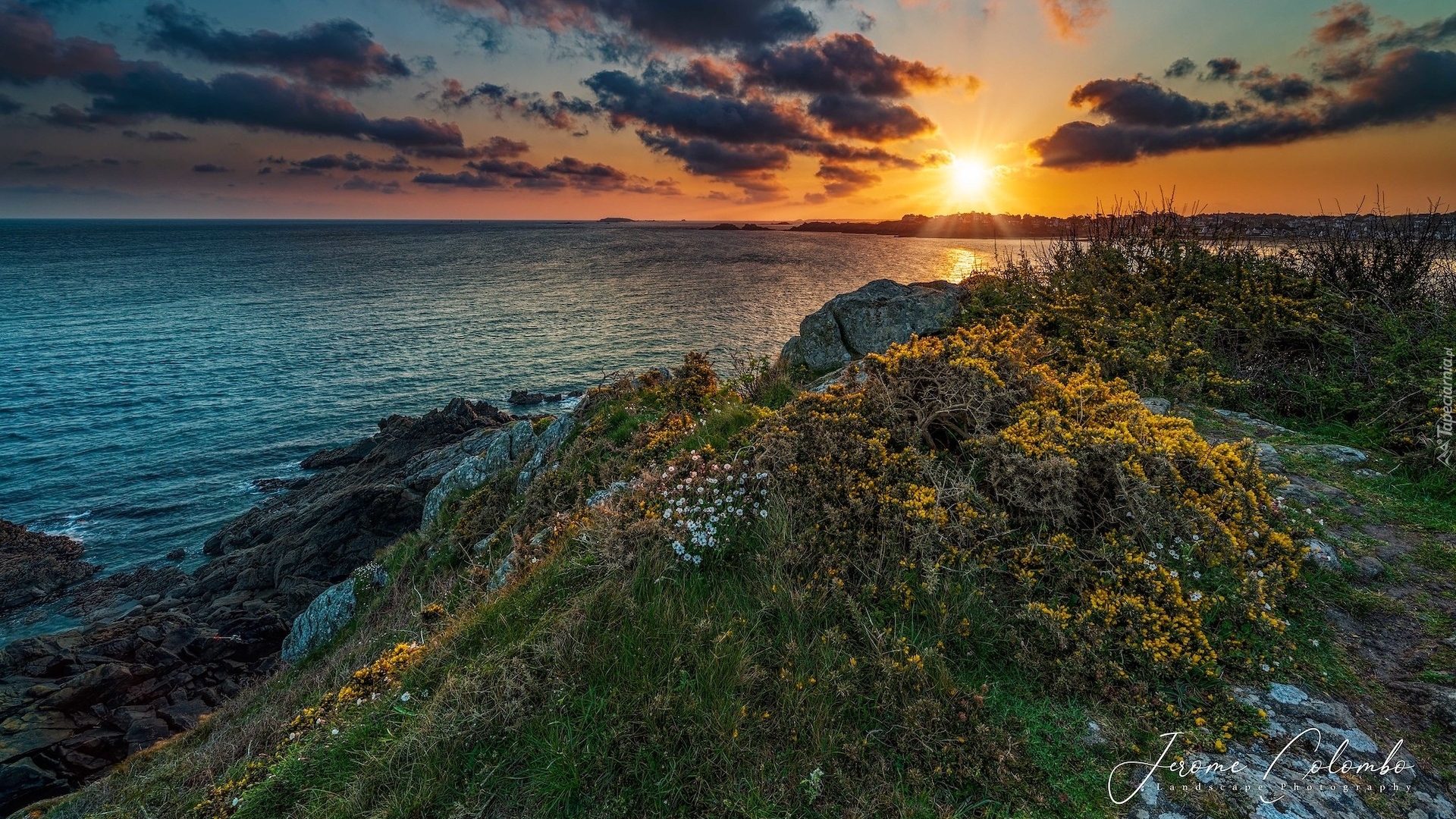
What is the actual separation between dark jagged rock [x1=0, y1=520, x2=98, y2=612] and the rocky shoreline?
0.05 meters

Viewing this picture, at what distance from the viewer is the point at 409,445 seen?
88.3ft

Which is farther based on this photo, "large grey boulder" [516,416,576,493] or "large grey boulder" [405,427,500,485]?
"large grey boulder" [405,427,500,485]

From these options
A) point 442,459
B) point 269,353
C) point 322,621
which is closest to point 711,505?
point 322,621

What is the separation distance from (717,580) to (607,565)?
956 millimetres

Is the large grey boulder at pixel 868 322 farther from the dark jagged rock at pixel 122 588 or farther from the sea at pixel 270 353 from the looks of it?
the dark jagged rock at pixel 122 588

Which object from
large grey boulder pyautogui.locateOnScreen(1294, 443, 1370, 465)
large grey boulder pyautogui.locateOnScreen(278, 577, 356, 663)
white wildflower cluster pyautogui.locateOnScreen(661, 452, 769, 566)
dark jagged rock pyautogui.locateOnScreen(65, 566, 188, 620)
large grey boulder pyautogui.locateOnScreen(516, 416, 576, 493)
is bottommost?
dark jagged rock pyautogui.locateOnScreen(65, 566, 188, 620)

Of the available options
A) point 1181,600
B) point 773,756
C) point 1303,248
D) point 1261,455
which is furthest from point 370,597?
point 1303,248

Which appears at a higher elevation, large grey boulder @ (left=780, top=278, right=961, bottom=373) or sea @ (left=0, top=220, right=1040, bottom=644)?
large grey boulder @ (left=780, top=278, right=961, bottom=373)

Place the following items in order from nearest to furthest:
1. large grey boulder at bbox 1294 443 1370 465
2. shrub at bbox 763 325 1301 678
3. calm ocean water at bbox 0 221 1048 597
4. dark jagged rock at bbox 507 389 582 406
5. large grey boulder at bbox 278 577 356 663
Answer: shrub at bbox 763 325 1301 678, large grey boulder at bbox 1294 443 1370 465, large grey boulder at bbox 278 577 356 663, calm ocean water at bbox 0 221 1048 597, dark jagged rock at bbox 507 389 582 406

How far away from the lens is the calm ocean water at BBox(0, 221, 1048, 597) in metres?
26.5

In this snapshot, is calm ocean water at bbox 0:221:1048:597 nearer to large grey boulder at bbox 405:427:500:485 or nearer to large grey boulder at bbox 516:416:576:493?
large grey boulder at bbox 405:427:500:485

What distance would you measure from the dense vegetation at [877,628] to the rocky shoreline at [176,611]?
929 centimetres

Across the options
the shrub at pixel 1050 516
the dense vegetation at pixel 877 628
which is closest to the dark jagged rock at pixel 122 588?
the dense vegetation at pixel 877 628
